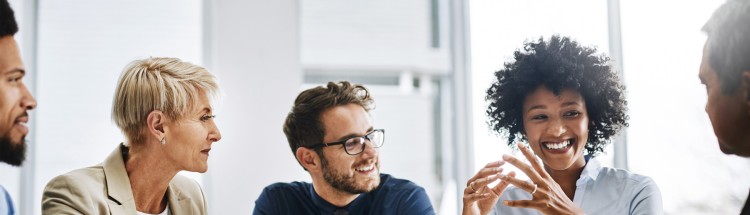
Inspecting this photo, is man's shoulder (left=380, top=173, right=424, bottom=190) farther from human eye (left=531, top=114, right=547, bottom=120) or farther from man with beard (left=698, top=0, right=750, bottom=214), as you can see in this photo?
man with beard (left=698, top=0, right=750, bottom=214)

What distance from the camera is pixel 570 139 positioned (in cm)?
174

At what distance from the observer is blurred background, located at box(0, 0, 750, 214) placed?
1.65m

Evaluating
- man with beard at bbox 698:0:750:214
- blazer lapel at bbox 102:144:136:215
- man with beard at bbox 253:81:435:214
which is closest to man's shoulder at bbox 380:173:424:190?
man with beard at bbox 253:81:435:214

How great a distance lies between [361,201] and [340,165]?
125 millimetres

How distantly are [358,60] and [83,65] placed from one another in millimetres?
2226

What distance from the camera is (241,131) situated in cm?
267

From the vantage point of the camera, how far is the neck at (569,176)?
1765 millimetres

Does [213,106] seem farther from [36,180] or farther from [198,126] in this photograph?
[36,180]

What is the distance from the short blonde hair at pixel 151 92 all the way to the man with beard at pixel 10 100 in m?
0.24

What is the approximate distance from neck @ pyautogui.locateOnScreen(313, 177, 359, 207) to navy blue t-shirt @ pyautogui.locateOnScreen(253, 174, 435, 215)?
15 mm

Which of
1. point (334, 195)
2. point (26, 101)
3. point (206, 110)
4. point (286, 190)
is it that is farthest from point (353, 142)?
point (26, 101)

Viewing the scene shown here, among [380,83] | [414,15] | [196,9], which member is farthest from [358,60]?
[196,9]

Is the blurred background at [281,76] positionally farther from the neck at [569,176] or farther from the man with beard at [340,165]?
the man with beard at [340,165]

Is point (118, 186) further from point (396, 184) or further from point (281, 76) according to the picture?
point (281, 76)
